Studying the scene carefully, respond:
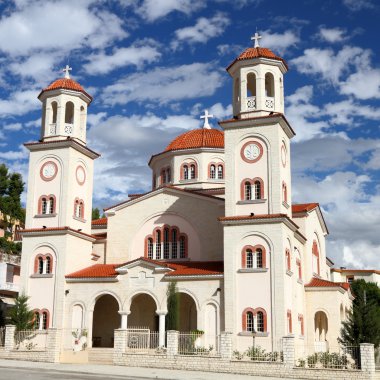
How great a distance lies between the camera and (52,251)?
1421 inches

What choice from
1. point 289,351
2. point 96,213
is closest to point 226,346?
point 289,351

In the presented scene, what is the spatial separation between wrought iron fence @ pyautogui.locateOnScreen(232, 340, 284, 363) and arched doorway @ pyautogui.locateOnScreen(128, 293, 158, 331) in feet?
27.0

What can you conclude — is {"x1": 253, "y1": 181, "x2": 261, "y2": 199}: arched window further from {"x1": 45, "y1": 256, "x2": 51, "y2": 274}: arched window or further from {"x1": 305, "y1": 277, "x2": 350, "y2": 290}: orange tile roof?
{"x1": 45, "y1": 256, "x2": 51, "y2": 274}: arched window

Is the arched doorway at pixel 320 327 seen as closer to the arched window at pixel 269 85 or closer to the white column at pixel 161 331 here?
the white column at pixel 161 331

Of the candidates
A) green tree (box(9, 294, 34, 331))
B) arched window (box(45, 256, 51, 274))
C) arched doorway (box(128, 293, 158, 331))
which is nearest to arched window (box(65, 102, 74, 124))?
arched window (box(45, 256, 51, 274))

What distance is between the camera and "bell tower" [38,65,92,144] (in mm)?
37719

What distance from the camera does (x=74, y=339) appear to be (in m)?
34.1

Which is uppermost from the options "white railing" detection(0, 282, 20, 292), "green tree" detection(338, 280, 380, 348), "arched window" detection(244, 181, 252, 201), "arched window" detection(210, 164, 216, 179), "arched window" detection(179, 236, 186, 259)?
"arched window" detection(210, 164, 216, 179)

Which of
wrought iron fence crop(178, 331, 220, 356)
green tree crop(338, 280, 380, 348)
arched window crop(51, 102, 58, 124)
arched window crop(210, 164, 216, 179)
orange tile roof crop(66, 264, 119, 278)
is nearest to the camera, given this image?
green tree crop(338, 280, 380, 348)

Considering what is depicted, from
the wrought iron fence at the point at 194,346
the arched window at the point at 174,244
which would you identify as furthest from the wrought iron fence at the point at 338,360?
the arched window at the point at 174,244

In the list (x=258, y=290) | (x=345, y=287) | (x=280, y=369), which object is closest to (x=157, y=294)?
(x=258, y=290)

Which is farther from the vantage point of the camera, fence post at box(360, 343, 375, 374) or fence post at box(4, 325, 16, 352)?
fence post at box(4, 325, 16, 352)

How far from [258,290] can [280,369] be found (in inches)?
218

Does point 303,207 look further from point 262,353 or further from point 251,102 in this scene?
point 262,353
